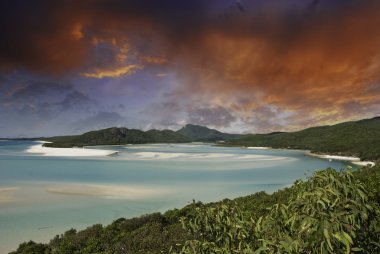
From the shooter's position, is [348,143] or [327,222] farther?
[348,143]

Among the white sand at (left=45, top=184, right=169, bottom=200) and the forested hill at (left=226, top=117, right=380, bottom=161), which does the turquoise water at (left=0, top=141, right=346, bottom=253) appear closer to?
the white sand at (left=45, top=184, right=169, bottom=200)

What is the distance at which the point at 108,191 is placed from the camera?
37.4 meters

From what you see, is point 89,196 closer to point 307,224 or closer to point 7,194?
point 7,194

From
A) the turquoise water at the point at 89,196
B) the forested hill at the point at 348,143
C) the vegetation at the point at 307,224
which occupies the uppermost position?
the forested hill at the point at 348,143

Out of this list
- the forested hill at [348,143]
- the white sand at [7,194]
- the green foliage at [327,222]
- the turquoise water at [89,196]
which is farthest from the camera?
the forested hill at [348,143]

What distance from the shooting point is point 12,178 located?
1827 inches

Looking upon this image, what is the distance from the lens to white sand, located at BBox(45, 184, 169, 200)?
3512 centimetres

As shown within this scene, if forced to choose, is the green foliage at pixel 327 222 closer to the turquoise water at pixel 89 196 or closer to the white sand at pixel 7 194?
the turquoise water at pixel 89 196

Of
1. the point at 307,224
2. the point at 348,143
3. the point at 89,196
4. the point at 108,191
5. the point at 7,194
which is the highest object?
the point at 348,143

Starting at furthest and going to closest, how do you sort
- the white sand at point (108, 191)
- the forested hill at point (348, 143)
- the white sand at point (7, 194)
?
the forested hill at point (348, 143) < the white sand at point (108, 191) < the white sand at point (7, 194)

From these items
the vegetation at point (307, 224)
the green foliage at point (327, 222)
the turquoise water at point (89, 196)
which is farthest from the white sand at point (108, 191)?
the green foliage at point (327, 222)

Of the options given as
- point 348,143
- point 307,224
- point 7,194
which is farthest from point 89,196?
point 348,143

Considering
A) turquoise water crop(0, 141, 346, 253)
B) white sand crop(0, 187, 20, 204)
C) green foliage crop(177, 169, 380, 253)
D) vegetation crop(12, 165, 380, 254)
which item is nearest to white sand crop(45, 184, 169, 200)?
turquoise water crop(0, 141, 346, 253)

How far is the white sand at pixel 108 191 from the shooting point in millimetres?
35125
